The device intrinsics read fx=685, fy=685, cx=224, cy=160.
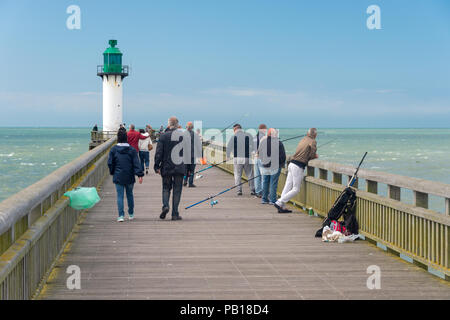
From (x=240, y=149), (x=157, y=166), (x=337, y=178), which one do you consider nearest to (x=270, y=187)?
(x=240, y=149)

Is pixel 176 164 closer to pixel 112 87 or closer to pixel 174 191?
pixel 174 191

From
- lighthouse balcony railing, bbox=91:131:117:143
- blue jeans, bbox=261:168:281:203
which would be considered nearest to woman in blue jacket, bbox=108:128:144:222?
blue jeans, bbox=261:168:281:203

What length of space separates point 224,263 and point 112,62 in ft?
200

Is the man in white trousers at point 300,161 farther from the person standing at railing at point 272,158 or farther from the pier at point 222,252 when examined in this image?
the person standing at railing at point 272,158

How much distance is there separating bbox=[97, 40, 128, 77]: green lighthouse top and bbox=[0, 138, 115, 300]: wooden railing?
58984mm

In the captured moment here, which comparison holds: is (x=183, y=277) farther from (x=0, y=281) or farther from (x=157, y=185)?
(x=157, y=185)

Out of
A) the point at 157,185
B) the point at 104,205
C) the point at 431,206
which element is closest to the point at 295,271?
the point at 104,205

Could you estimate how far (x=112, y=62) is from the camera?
67.3 meters

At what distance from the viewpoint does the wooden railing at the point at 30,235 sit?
5.42 m

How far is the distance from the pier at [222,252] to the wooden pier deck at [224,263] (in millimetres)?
13

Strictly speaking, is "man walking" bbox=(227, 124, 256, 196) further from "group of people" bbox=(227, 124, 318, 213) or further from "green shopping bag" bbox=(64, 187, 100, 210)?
"green shopping bag" bbox=(64, 187, 100, 210)

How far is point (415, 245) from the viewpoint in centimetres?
824

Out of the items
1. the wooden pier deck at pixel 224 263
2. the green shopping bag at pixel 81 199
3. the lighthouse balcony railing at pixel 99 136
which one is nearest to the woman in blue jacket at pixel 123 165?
the wooden pier deck at pixel 224 263

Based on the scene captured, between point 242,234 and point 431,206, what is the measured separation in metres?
25.2
